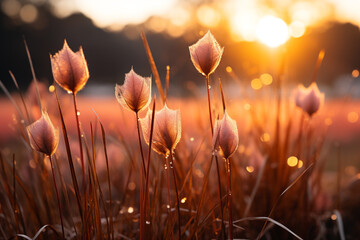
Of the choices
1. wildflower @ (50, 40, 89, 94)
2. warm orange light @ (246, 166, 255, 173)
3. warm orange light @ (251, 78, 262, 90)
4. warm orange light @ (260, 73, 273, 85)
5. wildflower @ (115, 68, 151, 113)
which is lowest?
warm orange light @ (246, 166, 255, 173)

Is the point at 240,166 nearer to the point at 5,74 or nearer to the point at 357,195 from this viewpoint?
the point at 357,195

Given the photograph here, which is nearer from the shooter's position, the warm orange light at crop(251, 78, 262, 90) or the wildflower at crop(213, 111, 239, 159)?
the wildflower at crop(213, 111, 239, 159)

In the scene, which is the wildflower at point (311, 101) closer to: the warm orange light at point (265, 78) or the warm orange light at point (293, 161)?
the warm orange light at point (293, 161)

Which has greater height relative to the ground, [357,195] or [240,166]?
[240,166]

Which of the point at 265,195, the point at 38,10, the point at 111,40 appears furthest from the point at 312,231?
the point at 111,40

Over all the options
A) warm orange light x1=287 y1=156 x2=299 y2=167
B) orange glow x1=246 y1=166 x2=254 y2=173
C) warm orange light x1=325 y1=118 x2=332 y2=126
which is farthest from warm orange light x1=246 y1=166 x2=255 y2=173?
warm orange light x1=325 y1=118 x2=332 y2=126

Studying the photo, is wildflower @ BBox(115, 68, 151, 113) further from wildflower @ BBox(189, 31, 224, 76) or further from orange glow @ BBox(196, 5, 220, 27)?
orange glow @ BBox(196, 5, 220, 27)

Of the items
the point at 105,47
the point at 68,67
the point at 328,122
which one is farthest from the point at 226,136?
the point at 105,47

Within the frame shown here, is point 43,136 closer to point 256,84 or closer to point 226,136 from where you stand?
point 226,136

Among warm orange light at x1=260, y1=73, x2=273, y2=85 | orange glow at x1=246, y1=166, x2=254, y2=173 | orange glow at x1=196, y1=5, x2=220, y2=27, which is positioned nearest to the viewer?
orange glow at x1=196, y1=5, x2=220, y2=27
